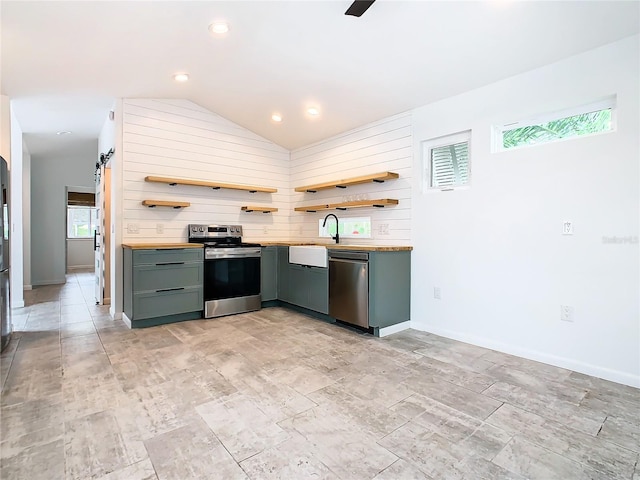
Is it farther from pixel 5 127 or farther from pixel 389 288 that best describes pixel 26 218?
pixel 389 288

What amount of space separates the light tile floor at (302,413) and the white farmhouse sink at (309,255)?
1.06 m

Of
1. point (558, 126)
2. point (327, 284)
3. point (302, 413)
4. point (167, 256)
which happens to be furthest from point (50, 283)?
point (558, 126)

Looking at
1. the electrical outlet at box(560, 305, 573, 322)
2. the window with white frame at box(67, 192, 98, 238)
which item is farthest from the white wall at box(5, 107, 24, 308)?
the electrical outlet at box(560, 305, 573, 322)

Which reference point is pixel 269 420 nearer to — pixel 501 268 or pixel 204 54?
pixel 501 268

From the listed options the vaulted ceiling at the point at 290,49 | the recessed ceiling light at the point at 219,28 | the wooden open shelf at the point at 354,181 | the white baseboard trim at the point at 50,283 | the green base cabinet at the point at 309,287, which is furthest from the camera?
the white baseboard trim at the point at 50,283

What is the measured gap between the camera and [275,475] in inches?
60.2

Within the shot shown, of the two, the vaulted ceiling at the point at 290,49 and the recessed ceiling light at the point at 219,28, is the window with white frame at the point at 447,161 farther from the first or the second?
the recessed ceiling light at the point at 219,28

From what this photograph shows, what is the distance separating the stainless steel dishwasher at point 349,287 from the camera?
141 inches

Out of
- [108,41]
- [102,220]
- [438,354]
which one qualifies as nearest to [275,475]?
[438,354]

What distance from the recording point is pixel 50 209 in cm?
721

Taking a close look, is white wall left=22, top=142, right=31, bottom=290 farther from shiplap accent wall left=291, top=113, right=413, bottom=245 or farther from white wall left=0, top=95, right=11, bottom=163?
shiplap accent wall left=291, top=113, right=413, bottom=245

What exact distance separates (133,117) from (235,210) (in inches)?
68.2

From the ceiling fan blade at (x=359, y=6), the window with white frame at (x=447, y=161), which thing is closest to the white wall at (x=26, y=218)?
the ceiling fan blade at (x=359, y=6)

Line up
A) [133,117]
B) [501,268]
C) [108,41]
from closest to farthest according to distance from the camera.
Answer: [108,41]
[501,268]
[133,117]
